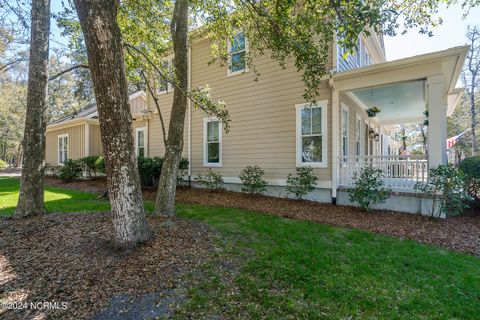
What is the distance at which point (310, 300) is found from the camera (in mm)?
2664

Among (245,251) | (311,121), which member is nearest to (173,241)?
(245,251)

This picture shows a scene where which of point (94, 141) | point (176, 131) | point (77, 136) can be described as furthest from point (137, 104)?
point (176, 131)

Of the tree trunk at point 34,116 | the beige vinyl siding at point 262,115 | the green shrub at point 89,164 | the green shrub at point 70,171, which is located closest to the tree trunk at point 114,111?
the tree trunk at point 34,116

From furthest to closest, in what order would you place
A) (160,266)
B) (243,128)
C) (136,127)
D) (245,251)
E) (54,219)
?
(136,127) < (243,128) < (54,219) < (245,251) < (160,266)

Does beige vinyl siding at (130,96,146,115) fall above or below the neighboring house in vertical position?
above

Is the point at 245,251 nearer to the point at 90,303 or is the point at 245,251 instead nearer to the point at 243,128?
the point at 90,303

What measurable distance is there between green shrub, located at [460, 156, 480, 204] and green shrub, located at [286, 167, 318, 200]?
12.9 feet

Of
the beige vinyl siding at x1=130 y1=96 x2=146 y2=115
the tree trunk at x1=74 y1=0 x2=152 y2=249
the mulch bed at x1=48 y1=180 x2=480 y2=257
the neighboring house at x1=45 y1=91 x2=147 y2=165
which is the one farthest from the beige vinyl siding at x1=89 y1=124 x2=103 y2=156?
the tree trunk at x1=74 y1=0 x2=152 y2=249

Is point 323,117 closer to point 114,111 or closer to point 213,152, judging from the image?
point 213,152

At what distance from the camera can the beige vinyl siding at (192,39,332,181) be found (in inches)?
316

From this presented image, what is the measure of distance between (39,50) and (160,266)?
4.90 metres

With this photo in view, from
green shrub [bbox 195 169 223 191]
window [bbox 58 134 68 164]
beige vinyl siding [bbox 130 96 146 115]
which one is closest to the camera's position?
green shrub [bbox 195 169 223 191]

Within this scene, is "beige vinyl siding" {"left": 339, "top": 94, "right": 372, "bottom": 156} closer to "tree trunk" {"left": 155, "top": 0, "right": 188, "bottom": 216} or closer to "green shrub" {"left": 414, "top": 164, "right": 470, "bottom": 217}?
"green shrub" {"left": 414, "top": 164, "right": 470, "bottom": 217}

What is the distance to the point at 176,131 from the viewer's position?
5473 millimetres
